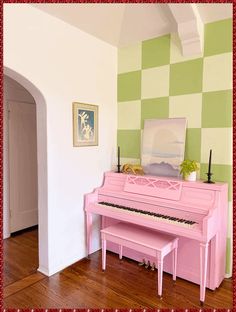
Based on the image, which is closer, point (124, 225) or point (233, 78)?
point (233, 78)

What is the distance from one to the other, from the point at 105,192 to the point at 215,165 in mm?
1253

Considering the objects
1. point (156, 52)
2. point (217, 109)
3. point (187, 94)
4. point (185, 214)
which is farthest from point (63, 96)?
point (185, 214)

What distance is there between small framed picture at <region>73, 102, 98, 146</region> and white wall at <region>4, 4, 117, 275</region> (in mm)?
63

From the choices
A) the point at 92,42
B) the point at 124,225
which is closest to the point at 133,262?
the point at 124,225

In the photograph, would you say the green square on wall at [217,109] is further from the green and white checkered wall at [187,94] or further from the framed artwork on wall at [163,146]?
the framed artwork on wall at [163,146]

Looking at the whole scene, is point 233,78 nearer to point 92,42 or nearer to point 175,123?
point 175,123

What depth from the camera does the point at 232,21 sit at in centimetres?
235

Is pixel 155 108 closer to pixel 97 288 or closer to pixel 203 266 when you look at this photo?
pixel 203 266

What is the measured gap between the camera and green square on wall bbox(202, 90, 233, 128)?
94.9 inches

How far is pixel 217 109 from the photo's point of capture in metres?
2.48

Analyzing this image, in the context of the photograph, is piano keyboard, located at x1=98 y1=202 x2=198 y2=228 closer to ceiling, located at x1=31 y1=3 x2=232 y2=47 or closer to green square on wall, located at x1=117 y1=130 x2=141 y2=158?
green square on wall, located at x1=117 y1=130 x2=141 y2=158

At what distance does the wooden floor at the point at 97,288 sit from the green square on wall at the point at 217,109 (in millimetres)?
1592

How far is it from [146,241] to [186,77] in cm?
176

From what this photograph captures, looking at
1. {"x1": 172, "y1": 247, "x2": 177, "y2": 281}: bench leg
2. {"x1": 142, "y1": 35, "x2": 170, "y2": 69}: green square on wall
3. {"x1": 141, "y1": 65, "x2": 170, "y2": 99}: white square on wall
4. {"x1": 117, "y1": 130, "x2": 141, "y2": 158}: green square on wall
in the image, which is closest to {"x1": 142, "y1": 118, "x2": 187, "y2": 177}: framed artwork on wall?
{"x1": 117, "y1": 130, "x2": 141, "y2": 158}: green square on wall
